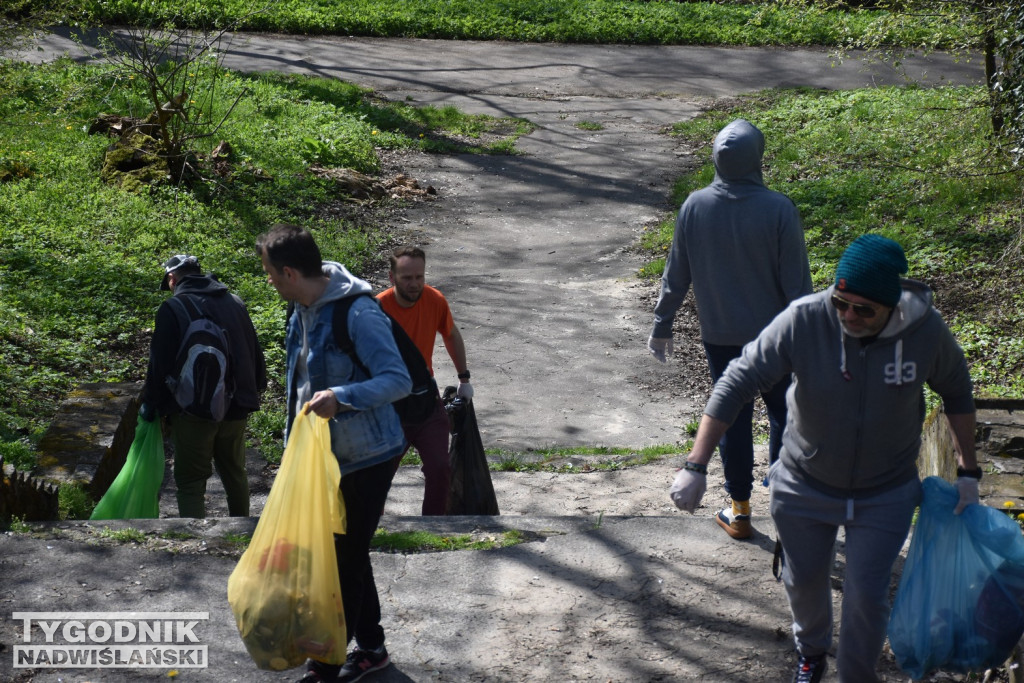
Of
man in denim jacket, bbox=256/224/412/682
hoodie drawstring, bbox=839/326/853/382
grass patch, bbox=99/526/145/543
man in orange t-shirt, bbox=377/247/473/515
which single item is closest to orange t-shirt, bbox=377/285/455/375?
man in orange t-shirt, bbox=377/247/473/515

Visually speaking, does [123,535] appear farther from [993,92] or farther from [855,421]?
[993,92]

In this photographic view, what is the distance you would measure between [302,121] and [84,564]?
38.3 feet

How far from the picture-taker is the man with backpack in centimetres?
518

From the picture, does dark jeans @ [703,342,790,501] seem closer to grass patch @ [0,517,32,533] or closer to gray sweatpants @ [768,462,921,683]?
gray sweatpants @ [768,462,921,683]

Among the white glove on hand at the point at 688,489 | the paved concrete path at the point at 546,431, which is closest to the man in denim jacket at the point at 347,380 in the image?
the paved concrete path at the point at 546,431

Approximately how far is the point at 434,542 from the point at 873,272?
8.40ft

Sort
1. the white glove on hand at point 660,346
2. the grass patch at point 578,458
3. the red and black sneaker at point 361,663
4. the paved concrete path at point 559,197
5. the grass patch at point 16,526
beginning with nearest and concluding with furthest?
the red and black sneaker at point 361,663 → the grass patch at point 16,526 → the white glove on hand at point 660,346 → the grass patch at point 578,458 → the paved concrete path at point 559,197

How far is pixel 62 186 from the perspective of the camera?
38.9 ft

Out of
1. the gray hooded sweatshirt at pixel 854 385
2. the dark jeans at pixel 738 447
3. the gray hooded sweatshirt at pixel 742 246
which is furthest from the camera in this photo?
the dark jeans at pixel 738 447

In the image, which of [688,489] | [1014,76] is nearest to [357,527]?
[688,489]

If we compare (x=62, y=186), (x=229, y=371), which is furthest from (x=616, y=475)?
(x=62, y=186)

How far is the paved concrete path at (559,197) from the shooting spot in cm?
859

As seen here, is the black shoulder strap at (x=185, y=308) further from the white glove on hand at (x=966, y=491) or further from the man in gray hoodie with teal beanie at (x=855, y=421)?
the white glove on hand at (x=966, y=491)

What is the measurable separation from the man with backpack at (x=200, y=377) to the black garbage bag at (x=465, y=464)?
107 centimetres
